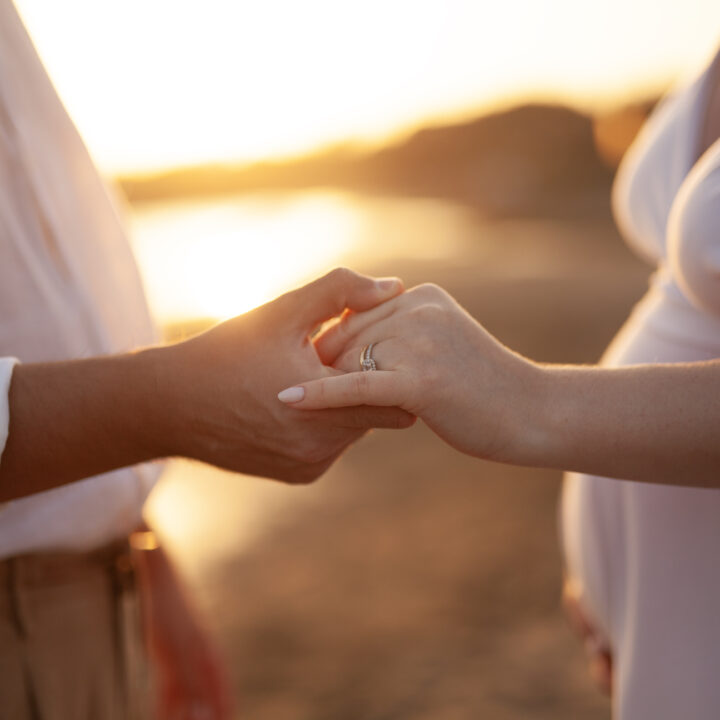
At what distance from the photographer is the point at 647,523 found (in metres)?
1.61

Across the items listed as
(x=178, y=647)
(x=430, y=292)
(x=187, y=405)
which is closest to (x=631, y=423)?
(x=430, y=292)

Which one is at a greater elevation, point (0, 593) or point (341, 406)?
point (341, 406)

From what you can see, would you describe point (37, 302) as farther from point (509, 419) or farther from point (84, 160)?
point (509, 419)

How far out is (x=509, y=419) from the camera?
1246mm

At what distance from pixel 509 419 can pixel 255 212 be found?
39.1 metres

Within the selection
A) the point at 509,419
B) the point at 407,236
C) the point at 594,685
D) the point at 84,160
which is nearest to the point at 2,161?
the point at 84,160

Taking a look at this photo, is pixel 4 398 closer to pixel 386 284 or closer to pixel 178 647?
pixel 386 284

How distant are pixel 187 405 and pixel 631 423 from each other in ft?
2.41

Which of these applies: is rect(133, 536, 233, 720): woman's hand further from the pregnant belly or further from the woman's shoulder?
the woman's shoulder

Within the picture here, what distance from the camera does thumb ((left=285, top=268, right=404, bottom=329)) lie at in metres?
1.29

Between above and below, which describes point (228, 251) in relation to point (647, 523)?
below

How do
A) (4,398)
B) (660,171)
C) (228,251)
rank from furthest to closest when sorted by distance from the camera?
(228,251)
(660,171)
(4,398)

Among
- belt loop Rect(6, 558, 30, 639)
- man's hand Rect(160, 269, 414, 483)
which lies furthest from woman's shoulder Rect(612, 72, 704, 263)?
belt loop Rect(6, 558, 30, 639)

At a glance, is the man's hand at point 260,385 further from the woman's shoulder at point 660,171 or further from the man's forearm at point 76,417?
the woman's shoulder at point 660,171
